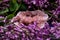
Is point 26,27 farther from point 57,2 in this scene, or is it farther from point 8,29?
point 57,2

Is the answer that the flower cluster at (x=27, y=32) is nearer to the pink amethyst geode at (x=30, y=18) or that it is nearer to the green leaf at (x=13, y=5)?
the pink amethyst geode at (x=30, y=18)

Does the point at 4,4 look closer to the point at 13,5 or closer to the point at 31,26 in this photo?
the point at 13,5

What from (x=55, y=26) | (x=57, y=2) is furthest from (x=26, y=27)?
(x=57, y=2)

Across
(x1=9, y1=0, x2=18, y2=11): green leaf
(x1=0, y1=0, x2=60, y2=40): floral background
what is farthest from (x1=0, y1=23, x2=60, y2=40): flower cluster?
(x1=9, y1=0, x2=18, y2=11): green leaf

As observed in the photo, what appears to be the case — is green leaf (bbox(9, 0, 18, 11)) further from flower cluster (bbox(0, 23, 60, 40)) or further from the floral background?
flower cluster (bbox(0, 23, 60, 40))

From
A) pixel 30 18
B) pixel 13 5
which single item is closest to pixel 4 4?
pixel 13 5

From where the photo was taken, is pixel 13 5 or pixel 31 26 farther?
pixel 13 5
